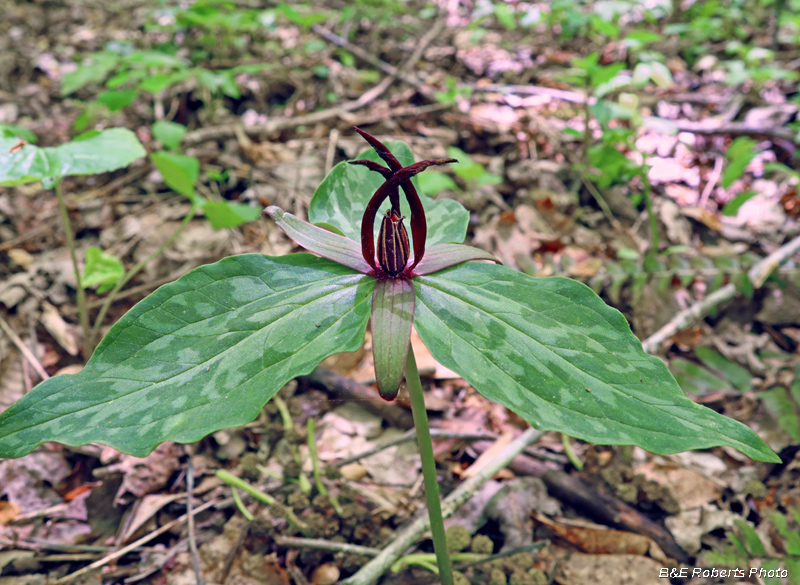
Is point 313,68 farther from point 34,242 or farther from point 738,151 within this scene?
point 738,151

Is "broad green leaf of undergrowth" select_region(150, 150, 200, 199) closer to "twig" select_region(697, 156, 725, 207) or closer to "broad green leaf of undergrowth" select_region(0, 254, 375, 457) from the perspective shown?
"broad green leaf of undergrowth" select_region(0, 254, 375, 457)

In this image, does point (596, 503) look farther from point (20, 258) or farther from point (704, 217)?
point (20, 258)

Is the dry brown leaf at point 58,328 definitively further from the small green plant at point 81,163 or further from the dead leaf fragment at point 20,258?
the dead leaf fragment at point 20,258

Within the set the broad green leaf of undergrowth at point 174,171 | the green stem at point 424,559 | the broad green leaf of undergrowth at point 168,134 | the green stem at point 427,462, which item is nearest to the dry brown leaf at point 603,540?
the green stem at point 424,559

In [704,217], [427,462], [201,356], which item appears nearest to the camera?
[201,356]

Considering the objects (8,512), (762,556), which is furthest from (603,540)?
(8,512)

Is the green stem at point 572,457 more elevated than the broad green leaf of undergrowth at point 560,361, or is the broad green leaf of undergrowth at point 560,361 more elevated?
the broad green leaf of undergrowth at point 560,361

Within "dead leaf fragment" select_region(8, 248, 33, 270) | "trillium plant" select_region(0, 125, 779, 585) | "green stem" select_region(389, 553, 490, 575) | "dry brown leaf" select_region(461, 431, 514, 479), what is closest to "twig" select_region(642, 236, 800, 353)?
"dry brown leaf" select_region(461, 431, 514, 479)

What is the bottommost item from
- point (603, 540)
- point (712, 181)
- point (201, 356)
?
point (603, 540)
